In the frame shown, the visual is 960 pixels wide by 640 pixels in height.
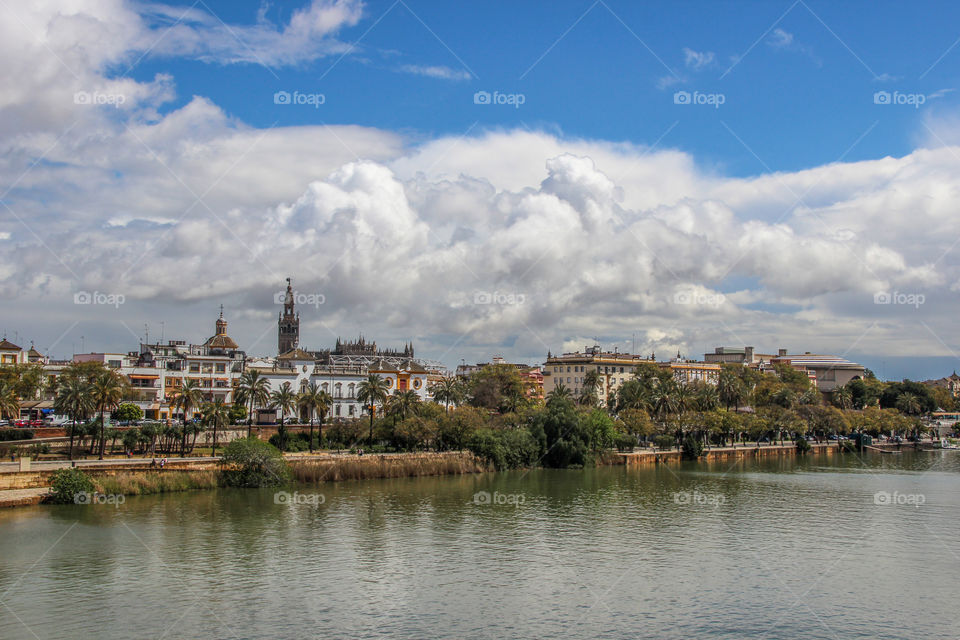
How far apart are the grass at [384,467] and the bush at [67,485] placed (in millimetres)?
16218

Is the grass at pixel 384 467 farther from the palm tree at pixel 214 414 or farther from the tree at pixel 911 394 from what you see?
the tree at pixel 911 394

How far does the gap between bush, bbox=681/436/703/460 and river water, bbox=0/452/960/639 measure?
3924 cm

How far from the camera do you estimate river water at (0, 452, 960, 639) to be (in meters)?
31.7

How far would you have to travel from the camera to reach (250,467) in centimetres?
6469

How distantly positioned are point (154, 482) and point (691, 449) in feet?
216

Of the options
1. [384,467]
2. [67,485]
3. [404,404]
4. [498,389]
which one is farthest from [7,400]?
[498,389]

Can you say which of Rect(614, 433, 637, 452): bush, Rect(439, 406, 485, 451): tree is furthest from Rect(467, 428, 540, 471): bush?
Rect(614, 433, 637, 452): bush

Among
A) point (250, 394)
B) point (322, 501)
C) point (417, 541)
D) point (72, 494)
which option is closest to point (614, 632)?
point (417, 541)

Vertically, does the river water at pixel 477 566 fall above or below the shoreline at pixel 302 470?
below

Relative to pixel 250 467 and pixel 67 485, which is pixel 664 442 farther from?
pixel 67 485

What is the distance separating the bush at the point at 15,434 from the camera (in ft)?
237

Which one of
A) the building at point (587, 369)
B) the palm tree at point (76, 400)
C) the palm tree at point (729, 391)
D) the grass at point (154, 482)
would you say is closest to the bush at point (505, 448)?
the grass at point (154, 482)

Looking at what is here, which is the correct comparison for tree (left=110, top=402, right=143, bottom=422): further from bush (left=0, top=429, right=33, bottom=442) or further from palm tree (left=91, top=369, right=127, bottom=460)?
palm tree (left=91, top=369, right=127, bottom=460)

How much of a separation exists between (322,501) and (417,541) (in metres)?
15.9
